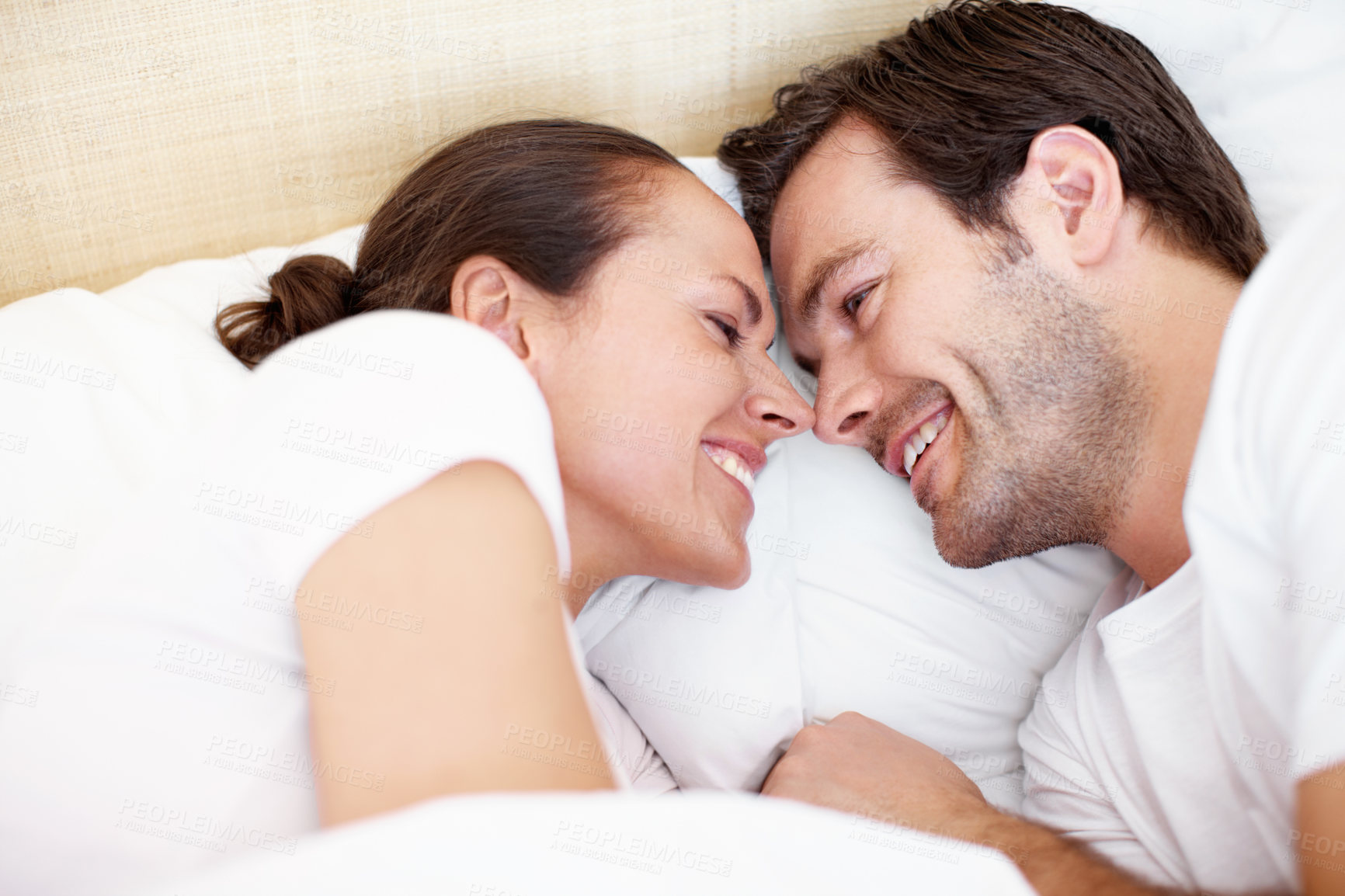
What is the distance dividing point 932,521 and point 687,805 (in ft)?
2.60

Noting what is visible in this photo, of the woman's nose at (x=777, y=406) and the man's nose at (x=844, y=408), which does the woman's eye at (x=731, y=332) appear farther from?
the man's nose at (x=844, y=408)

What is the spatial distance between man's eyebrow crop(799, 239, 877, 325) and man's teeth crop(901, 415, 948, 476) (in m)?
0.25

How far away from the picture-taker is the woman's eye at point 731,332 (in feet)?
4.35

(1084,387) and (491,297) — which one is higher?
(491,297)

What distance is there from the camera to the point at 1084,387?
1.32m

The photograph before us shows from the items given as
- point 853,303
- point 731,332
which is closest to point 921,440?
point 853,303

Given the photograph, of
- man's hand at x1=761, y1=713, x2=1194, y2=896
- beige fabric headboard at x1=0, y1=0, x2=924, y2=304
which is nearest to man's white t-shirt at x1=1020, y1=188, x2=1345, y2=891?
man's hand at x1=761, y1=713, x2=1194, y2=896

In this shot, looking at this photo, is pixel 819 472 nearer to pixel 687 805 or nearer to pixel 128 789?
pixel 687 805

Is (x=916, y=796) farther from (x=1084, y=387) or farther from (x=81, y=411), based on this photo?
(x=81, y=411)

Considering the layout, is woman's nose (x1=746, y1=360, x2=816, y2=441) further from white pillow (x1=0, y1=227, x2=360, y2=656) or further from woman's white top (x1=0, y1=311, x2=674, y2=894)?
white pillow (x1=0, y1=227, x2=360, y2=656)

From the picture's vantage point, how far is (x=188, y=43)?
59.0 inches

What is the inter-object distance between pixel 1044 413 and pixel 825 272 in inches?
15.2

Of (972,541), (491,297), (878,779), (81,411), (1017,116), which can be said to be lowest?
(878,779)

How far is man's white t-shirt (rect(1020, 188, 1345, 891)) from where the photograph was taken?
94 cm
